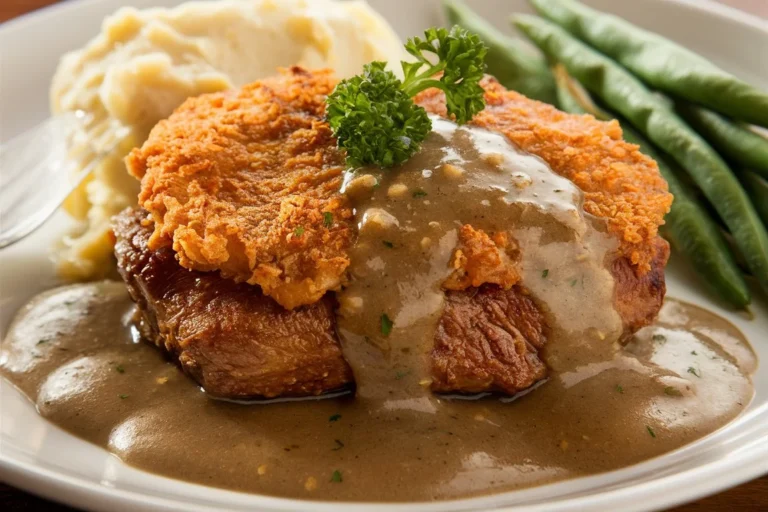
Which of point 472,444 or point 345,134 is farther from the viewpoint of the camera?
point 345,134

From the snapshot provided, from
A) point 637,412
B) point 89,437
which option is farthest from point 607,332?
point 89,437

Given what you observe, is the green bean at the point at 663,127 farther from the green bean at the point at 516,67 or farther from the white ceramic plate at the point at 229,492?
the white ceramic plate at the point at 229,492

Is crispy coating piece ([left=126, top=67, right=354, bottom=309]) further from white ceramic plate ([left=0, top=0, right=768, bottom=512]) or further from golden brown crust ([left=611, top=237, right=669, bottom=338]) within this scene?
golden brown crust ([left=611, top=237, right=669, bottom=338])

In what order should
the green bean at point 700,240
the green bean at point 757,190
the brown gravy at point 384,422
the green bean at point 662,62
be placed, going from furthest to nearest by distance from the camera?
the green bean at point 662,62
the green bean at point 757,190
the green bean at point 700,240
the brown gravy at point 384,422

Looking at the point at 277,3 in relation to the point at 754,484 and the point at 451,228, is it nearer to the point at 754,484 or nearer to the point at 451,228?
the point at 451,228

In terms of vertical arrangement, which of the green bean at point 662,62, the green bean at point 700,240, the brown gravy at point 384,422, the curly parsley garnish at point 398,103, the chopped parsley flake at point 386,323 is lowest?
the green bean at point 700,240

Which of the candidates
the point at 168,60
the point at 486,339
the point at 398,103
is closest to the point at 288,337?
the point at 486,339

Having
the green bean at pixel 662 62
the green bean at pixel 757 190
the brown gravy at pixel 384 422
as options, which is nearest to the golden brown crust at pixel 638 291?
the brown gravy at pixel 384 422
